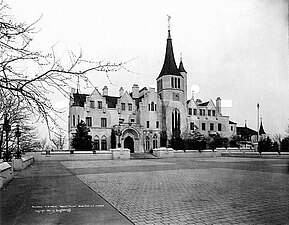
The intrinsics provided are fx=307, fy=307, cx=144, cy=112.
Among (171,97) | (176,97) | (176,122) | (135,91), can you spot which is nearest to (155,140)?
(176,122)

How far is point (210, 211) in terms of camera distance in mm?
5984

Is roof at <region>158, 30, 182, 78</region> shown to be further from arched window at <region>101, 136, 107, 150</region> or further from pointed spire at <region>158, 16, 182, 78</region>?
arched window at <region>101, 136, 107, 150</region>

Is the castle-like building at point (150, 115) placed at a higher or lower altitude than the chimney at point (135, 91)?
lower

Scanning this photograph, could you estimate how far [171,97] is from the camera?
2099 inches

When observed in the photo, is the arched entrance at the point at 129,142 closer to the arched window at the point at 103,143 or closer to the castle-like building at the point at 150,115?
the castle-like building at the point at 150,115

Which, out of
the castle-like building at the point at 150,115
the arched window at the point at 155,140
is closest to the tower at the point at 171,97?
the castle-like building at the point at 150,115

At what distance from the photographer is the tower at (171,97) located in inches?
2041

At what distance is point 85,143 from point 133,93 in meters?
19.2

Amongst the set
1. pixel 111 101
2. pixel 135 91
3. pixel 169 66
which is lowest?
pixel 111 101

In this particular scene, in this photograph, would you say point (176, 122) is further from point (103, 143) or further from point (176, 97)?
point (103, 143)

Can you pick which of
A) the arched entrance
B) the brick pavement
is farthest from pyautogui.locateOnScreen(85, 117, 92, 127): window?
the brick pavement

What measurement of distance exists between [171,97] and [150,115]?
18.0 ft

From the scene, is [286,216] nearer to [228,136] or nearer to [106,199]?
[106,199]

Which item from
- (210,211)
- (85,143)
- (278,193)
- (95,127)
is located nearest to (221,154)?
(85,143)
